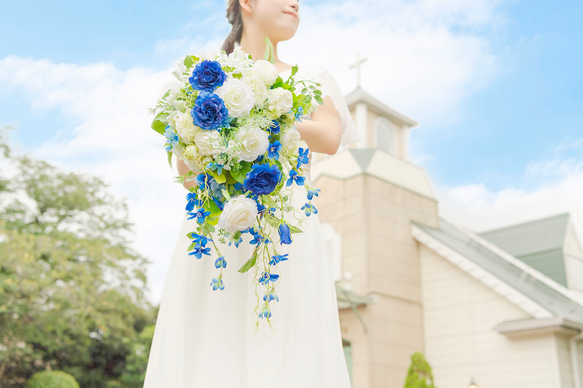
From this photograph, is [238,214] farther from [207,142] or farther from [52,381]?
[52,381]

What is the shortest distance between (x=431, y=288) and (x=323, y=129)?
41.0 feet

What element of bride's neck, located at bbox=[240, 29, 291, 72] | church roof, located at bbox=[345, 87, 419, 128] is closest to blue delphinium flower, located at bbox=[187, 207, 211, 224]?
bride's neck, located at bbox=[240, 29, 291, 72]

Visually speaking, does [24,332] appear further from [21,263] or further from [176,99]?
[176,99]

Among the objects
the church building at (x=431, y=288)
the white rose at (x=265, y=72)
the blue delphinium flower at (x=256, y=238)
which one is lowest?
the blue delphinium flower at (x=256, y=238)

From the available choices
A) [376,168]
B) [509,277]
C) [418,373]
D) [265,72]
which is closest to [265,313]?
[265,72]

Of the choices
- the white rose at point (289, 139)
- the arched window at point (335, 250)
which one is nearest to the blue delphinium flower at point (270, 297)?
the white rose at point (289, 139)

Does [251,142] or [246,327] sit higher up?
[251,142]

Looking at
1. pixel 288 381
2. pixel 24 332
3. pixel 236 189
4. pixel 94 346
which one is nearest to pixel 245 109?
pixel 236 189

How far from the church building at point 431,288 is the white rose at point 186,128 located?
427 inches

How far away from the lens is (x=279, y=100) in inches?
74.6

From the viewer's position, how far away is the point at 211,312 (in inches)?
81.2

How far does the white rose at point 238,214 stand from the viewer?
1758 millimetres

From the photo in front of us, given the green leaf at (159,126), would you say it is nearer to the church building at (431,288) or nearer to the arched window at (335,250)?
the church building at (431,288)

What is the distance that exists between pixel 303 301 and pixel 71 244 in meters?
14.7
